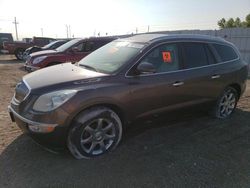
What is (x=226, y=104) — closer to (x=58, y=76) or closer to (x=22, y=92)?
(x=58, y=76)

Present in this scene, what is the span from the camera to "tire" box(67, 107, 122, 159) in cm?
337

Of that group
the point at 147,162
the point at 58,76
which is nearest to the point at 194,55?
the point at 147,162

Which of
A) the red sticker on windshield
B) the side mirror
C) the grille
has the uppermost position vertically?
the red sticker on windshield

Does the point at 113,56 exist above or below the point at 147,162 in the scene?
above

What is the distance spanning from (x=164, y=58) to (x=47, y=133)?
2.21 metres

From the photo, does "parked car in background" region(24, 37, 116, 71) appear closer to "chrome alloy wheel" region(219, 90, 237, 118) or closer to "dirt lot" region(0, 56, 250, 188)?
"dirt lot" region(0, 56, 250, 188)

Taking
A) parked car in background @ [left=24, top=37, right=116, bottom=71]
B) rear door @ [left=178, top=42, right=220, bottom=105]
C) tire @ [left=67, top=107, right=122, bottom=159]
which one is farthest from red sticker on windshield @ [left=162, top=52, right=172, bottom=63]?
parked car in background @ [left=24, top=37, right=116, bottom=71]

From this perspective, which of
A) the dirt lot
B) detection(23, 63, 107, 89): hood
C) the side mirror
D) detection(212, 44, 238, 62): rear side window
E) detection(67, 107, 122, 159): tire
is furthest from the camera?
detection(212, 44, 238, 62): rear side window

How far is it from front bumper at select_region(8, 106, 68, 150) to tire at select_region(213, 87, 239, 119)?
331 centimetres

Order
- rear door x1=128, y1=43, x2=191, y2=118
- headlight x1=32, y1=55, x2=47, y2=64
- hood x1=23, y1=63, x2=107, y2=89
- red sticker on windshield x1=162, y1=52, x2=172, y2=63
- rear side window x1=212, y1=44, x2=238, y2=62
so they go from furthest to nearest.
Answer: headlight x1=32, y1=55, x2=47, y2=64, rear side window x1=212, y1=44, x2=238, y2=62, red sticker on windshield x1=162, y1=52, x2=172, y2=63, rear door x1=128, y1=43, x2=191, y2=118, hood x1=23, y1=63, x2=107, y2=89

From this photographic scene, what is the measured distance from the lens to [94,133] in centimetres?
356

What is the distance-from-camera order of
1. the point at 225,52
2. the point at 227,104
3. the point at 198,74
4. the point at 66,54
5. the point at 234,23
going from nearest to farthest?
the point at 198,74
the point at 225,52
the point at 227,104
the point at 66,54
the point at 234,23

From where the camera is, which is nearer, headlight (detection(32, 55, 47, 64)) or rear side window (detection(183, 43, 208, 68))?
rear side window (detection(183, 43, 208, 68))

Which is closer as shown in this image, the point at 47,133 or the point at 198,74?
the point at 47,133
